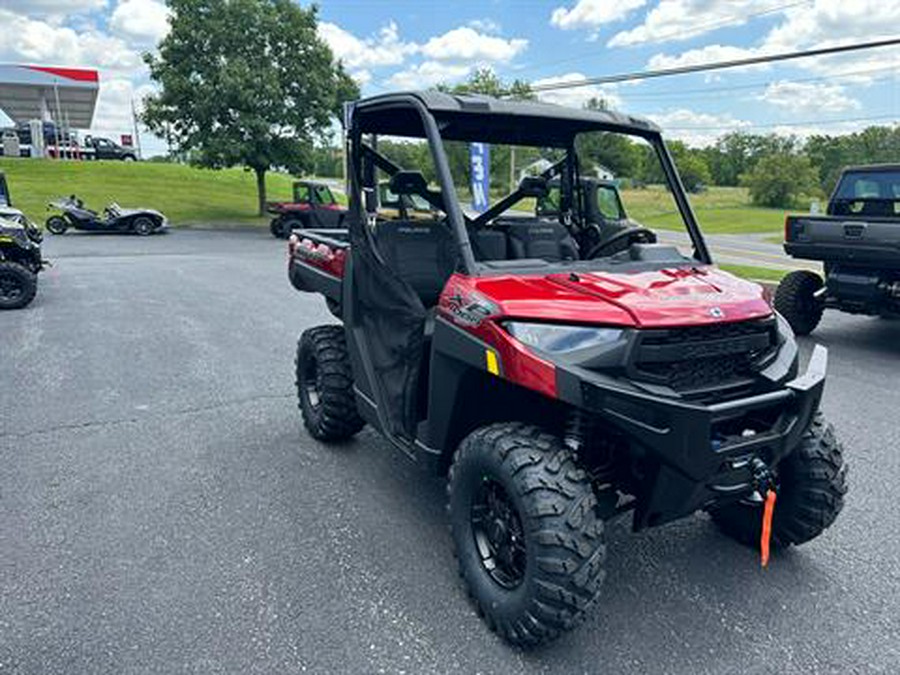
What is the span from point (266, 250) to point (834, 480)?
15271 millimetres

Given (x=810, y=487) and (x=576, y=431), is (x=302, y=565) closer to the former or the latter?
(x=576, y=431)

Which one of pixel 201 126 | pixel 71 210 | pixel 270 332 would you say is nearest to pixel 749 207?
pixel 201 126

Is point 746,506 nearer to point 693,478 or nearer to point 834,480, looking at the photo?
point 834,480

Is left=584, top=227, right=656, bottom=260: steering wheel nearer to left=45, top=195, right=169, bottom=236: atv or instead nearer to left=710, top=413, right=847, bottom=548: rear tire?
left=710, top=413, right=847, bottom=548: rear tire

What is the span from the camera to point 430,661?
2316 mm

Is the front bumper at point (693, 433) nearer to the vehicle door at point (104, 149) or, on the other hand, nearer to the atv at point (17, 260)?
the atv at point (17, 260)

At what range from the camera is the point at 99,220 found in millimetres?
18203

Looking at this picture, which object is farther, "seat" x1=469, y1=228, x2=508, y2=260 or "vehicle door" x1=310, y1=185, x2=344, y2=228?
"vehicle door" x1=310, y1=185, x2=344, y2=228

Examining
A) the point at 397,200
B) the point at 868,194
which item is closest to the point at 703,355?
the point at 397,200

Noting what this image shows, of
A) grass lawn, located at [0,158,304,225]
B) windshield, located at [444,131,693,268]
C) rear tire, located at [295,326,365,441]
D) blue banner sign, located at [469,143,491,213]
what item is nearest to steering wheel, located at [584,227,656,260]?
windshield, located at [444,131,693,268]

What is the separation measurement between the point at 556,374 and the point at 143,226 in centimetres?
1948

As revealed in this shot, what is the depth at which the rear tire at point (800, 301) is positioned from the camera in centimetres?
734

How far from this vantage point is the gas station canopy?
36531 millimetres

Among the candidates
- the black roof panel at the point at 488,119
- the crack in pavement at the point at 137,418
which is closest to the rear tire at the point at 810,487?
the black roof panel at the point at 488,119
